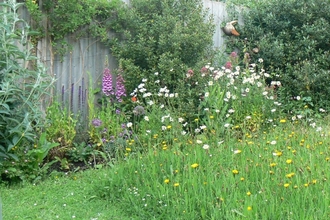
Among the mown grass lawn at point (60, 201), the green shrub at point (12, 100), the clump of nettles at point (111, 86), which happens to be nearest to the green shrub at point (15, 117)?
the green shrub at point (12, 100)

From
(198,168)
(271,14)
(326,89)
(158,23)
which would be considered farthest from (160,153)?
(271,14)

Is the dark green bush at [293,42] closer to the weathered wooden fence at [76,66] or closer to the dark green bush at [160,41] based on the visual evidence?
the dark green bush at [160,41]

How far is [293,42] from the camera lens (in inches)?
335

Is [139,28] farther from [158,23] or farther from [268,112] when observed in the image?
[268,112]

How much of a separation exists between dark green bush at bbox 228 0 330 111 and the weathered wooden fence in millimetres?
3116

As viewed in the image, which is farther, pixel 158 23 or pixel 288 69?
pixel 288 69

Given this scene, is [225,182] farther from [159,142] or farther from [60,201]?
[159,142]

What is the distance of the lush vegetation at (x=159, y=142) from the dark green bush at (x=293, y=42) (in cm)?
12

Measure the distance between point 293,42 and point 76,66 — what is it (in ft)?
14.3

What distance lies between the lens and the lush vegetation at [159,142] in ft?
11.1

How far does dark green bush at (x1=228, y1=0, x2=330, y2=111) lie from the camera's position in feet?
26.3

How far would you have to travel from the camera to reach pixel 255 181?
3.57 meters

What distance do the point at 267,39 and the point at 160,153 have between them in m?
5.05

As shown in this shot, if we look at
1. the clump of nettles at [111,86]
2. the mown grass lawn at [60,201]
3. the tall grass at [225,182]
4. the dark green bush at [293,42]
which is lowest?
the mown grass lawn at [60,201]
